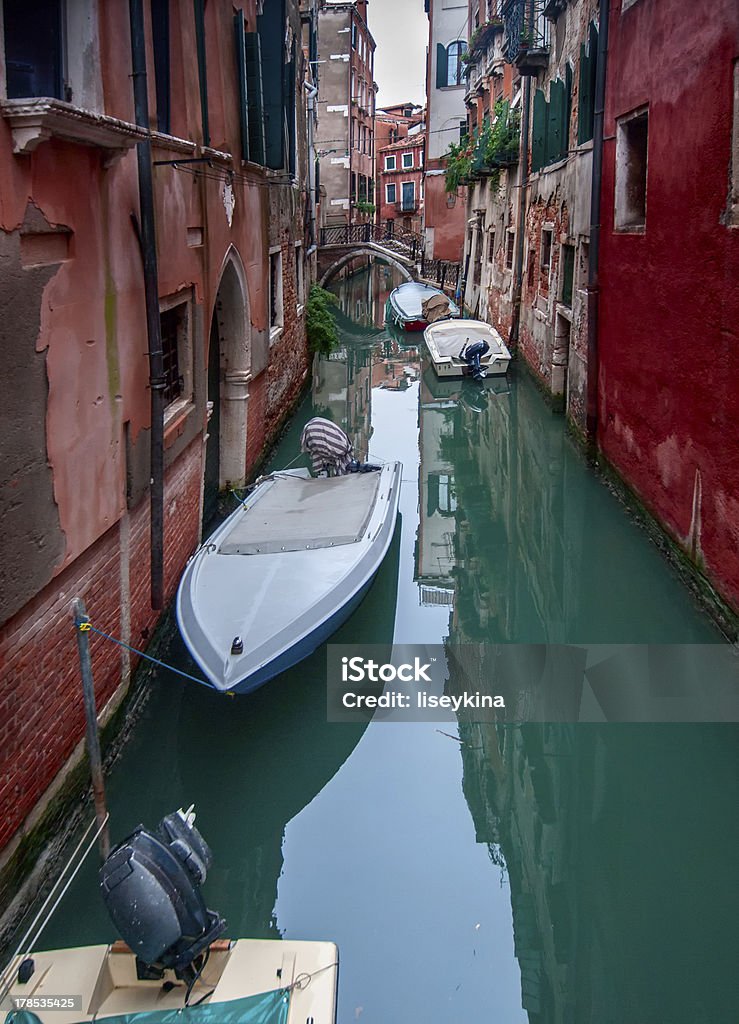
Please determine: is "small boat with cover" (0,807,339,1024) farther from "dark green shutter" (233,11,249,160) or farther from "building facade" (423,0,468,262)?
"building facade" (423,0,468,262)

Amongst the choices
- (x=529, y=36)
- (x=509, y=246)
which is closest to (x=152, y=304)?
(x=529, y=36)

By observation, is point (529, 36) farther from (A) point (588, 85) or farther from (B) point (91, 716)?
(B) point (91, 716)

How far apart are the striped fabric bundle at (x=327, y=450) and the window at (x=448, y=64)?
22.7m

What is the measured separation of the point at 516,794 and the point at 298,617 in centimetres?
135

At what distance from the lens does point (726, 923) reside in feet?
11.7

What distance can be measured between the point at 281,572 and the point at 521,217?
1130cm

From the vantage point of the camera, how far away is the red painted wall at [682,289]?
5605 millimetres

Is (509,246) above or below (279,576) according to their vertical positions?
above

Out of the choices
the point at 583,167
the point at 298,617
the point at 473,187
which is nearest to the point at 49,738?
the point at 298,617

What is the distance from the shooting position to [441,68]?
1068 inches

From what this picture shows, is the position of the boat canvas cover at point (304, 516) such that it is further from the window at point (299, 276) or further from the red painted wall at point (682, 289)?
the window at point (299, 276)

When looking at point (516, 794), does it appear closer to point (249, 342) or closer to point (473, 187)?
point (249, 342)

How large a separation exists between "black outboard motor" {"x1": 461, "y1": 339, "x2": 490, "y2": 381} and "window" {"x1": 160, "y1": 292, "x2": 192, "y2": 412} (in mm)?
8871

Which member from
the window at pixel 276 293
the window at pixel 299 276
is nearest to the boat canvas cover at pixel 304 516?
the window at pixel 276 293
